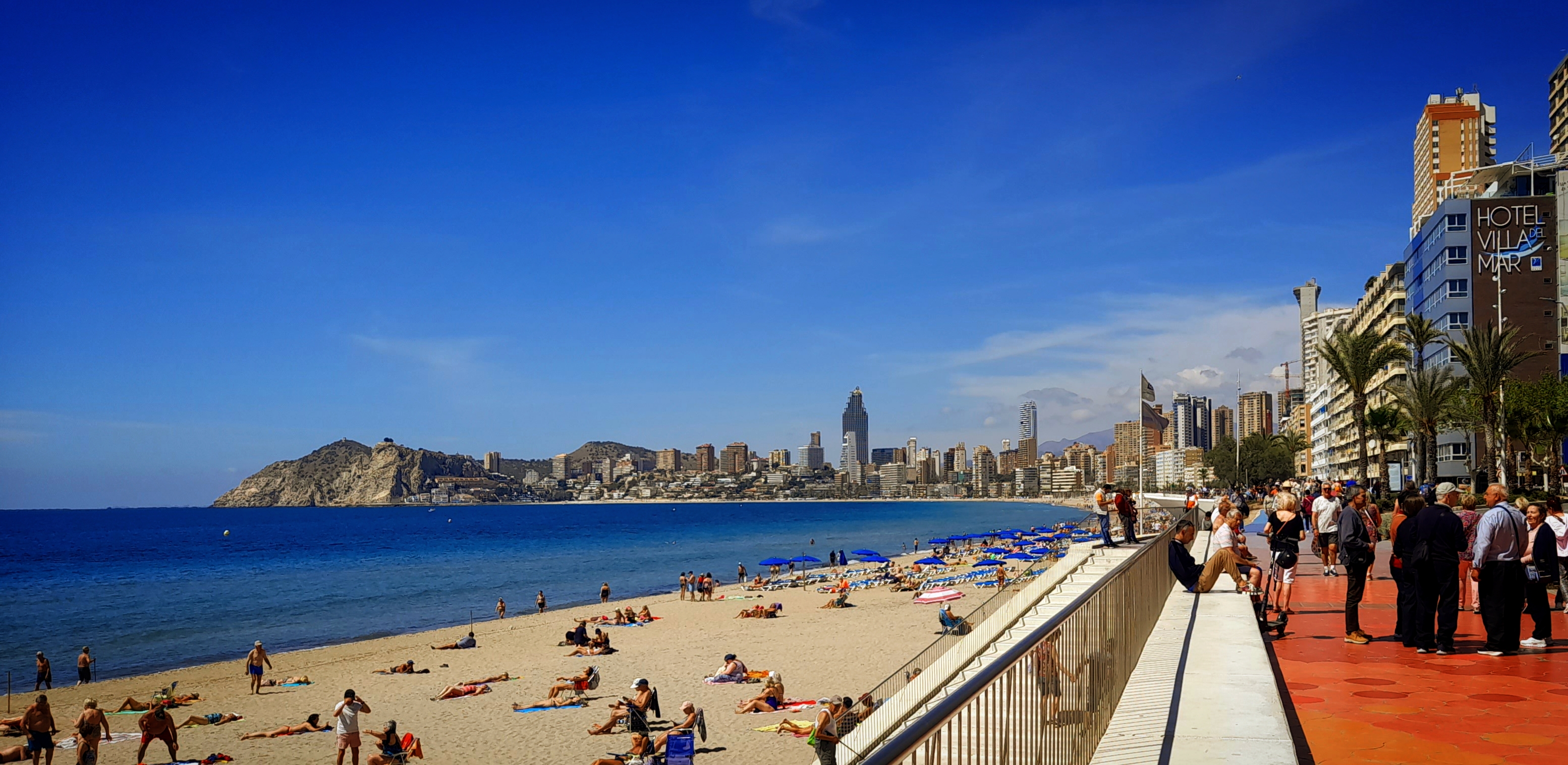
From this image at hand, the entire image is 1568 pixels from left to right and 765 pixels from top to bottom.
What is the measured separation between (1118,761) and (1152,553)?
5046 mm

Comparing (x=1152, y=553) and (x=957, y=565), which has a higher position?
(x=1152, y=553)

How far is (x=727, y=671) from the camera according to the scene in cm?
2172

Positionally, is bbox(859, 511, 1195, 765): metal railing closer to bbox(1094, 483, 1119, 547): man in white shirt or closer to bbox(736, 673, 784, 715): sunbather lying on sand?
bbox(1094, 483, 1119, 547): man in white shirt

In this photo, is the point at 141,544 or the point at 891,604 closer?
the point at 891,604

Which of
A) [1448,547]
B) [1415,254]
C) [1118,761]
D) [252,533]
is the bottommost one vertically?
[252,533]

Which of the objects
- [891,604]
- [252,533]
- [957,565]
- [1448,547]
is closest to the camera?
[1448,547]

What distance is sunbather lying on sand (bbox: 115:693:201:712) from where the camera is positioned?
1923cm

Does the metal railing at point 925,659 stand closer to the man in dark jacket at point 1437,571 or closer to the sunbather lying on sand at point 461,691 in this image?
the man in dark jacket at point 1437,571

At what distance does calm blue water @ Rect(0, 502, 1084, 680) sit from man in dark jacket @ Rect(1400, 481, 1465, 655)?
32.2 meters

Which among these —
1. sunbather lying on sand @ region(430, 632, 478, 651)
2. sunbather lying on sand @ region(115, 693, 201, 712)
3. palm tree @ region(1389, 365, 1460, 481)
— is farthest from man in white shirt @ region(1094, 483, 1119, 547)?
palm tree @ region(1389, 365, 1460, 481)

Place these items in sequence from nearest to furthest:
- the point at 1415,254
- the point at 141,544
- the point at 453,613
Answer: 1. the point at 453,613
2. the point at 1415,254
3. the point at 141,544

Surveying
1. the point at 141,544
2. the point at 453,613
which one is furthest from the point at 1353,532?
the point at 141,544

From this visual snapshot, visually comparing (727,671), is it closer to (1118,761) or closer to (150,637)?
(1118,761)

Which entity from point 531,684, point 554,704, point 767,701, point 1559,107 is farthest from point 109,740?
point 1559,107
